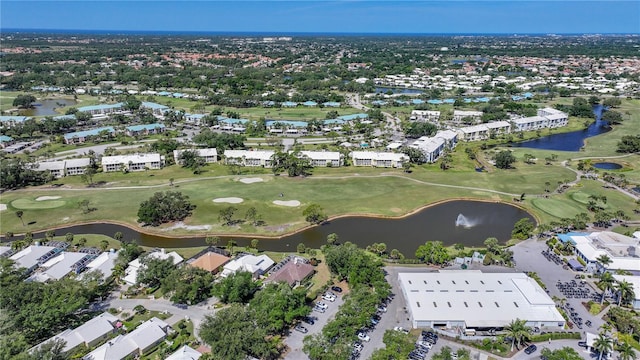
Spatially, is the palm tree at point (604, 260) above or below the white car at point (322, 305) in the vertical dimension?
above

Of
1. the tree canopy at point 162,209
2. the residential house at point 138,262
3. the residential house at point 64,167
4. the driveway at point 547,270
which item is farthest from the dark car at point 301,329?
the residential house at point 64,167

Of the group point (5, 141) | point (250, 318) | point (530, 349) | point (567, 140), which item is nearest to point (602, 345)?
point (530, 349)

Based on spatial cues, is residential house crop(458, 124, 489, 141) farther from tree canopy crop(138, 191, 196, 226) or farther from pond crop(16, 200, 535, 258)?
tree canopy crop(138, 191, 196, 226)

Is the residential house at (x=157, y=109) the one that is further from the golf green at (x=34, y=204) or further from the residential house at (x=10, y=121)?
the golf green at (x=34, y=204)

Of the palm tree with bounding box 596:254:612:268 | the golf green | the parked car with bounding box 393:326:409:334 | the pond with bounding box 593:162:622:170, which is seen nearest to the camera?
the parked car with bounding box 393:326:409:334

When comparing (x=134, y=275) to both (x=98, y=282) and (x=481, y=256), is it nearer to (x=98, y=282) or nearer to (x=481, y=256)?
(x=98, y=282)

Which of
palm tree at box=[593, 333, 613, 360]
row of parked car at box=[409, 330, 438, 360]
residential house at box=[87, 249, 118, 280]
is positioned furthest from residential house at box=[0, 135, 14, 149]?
palm tree at box=[593, 333, 613, 360]

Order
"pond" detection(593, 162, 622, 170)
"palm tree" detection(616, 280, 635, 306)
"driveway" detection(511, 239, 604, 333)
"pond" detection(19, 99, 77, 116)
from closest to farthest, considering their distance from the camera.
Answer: "driveway" detection(511, 239, 604, 333)
"palm tree" detection(616, 280, 635, 306)
"pond" detection(593, 162, 622, 170)
"pond" detection(19, 99, 77, 116)
